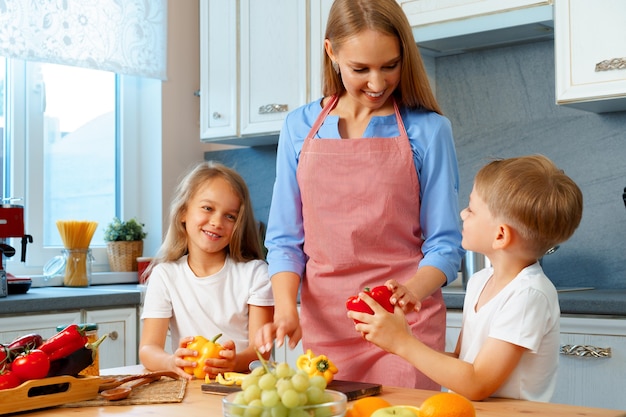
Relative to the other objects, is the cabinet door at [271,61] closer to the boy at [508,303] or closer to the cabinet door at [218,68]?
the cabinet door at [218,68]

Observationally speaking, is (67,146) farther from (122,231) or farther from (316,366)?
(316,366)

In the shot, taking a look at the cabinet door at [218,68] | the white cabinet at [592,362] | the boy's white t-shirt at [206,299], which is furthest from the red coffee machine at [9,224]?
Result: the white cabinet at [592,362]

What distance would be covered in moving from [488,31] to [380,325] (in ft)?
5.77

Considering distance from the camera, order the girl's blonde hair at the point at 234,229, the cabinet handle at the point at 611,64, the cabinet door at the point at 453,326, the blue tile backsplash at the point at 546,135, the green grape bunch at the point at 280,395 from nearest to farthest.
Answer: the green grape bunch at the point at 280,395
the girl's blonde hair at the point at 234,229
the cabinet handle at the point at 611,64
the cabinet door at the point at 453,326
the blue tile backsplash at the point at 546,135

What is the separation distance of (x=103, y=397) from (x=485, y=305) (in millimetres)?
653

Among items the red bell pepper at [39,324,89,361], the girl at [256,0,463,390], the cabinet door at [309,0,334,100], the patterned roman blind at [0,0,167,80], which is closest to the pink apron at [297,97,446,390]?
the girl at [256,0,463,390]

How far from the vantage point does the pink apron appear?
5.36ft

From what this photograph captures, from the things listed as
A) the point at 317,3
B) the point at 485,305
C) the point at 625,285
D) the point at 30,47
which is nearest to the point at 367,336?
the point at 485,305

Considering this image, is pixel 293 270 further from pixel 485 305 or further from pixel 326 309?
pixel 485 305

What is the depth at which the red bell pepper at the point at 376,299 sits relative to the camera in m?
1.35

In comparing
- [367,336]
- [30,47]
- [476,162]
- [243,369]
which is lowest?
[243,369]

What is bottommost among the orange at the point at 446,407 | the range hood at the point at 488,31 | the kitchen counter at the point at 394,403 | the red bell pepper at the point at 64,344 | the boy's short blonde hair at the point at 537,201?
the kitchen counter at the point at 394,403

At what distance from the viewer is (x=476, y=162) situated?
10.5ft

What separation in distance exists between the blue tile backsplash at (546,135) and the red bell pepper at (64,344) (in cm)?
200
